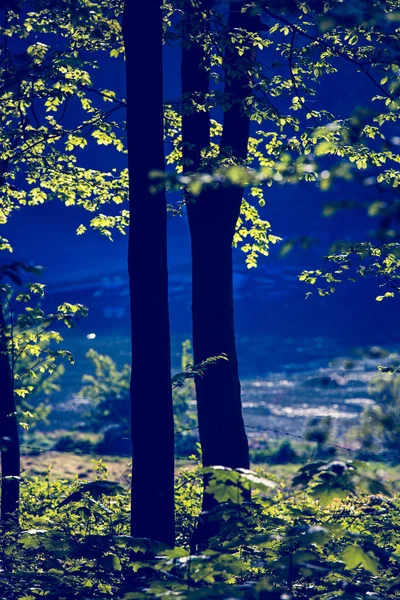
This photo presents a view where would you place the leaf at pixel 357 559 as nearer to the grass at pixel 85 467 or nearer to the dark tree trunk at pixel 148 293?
the dark tree trunk at pixel 148 293

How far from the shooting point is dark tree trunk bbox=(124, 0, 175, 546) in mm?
5504

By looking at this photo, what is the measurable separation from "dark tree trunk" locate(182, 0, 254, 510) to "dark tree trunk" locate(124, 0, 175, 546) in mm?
1682

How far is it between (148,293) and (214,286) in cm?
224

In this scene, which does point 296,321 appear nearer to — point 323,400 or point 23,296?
point 323,400

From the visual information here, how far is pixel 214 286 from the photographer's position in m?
7.74

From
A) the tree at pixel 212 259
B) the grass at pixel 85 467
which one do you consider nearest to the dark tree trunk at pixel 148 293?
the tree at pixel 212 259

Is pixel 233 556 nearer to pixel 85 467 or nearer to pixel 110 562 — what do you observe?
pixel 110 562

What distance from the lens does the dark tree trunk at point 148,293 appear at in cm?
550

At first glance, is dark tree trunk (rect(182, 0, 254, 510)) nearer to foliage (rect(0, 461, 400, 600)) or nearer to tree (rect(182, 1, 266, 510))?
tree (rect(182, 1, 266, 510))

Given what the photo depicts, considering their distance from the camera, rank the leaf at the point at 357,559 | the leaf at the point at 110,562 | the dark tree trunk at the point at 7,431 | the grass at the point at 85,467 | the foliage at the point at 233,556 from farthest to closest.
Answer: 1. the grass at the point at 85,467
2. the dark tree trunk at the point at 7,431
3. the leaf at the point at 110,562
4. the foliage at the point at 233,556
5. the leaf at the point at 357,559

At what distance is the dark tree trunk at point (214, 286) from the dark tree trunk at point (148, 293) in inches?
66.2

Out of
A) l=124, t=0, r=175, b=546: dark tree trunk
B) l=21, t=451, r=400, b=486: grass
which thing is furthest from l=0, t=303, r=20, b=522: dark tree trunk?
l=21, t=451, r=400, b=486: grass

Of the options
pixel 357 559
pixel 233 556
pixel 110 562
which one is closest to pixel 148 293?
pixel 110 562

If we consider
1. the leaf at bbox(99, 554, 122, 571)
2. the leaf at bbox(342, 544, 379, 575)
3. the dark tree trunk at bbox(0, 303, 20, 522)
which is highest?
the dark tree trunk at bbox(0, 303, 20, 522)
